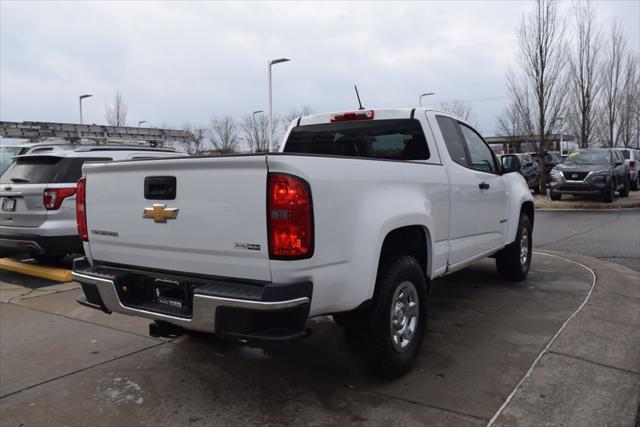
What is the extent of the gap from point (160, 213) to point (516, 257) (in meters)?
4.49

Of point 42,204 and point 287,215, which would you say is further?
point 42,204

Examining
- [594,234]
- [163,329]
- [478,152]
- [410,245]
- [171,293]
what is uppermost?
[478,152]

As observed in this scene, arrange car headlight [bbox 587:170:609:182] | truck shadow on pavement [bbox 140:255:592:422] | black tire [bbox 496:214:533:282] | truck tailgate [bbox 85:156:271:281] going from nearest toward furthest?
1. truck tailgate [bbox 85:156:271:281]
2. truck shadow on pavement [bbox 140:255:592:422]
3. black tire [bbox 496:214:533:282]
4. car headlight [bbox 587:170:609:182]

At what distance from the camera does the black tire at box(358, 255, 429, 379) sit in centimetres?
341

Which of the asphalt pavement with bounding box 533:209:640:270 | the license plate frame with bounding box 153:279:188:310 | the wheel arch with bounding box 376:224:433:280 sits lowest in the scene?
the asphalt pavement with bounding box 533:209:640:270

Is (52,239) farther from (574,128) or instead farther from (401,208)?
(574,128)

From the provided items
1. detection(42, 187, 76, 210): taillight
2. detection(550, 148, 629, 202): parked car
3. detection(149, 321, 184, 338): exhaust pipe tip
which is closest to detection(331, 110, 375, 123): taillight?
detection(149, 321, 184, 338): exhaust pipe tip

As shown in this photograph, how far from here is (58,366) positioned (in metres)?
4.12

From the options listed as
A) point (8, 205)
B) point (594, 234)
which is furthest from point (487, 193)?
point (594, 234)

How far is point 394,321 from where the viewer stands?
3613 millimetres

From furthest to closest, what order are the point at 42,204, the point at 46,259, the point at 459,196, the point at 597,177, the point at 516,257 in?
the point at 597,177 → the point at 46,259 → the point at 42,204 → the point at 516,257 → the point at 459,196

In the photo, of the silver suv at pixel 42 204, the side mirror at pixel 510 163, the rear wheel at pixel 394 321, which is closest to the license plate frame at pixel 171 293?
the rear wheel at pixel 394 321

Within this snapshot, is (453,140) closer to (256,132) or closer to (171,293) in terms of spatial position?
(171,293)

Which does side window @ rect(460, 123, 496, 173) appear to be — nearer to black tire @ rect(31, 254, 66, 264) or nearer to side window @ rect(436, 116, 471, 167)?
side window @ rect(436, 116, 471, 167)
